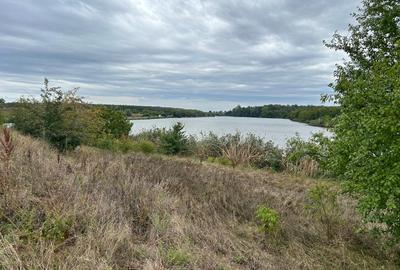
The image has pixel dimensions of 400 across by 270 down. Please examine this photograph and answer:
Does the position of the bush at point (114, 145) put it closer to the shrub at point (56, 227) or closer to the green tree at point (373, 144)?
the shrub at point (56, 227)

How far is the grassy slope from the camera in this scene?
342 centimetres

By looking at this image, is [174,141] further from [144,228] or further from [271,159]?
[144,228]

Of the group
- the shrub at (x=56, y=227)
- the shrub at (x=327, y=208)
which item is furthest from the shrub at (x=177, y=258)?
the shrub at (x=327, y=208)

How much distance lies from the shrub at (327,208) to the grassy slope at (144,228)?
0.15 metres

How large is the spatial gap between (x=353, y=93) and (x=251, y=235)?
2.50m

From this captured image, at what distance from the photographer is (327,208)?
20.8 ft

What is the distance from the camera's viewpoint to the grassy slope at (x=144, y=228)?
342 cm

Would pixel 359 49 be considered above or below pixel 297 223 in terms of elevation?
above

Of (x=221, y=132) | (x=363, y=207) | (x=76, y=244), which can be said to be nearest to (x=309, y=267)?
(x=363, y=207)

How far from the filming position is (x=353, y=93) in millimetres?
4465

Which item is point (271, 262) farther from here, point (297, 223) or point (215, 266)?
point (297, 223)

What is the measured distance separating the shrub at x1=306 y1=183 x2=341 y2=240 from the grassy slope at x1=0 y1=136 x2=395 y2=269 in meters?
0.15

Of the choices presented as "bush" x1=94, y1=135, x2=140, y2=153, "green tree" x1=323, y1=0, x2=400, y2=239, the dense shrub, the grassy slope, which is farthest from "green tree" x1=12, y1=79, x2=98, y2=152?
"green tree" x1=323, y1=0, x2=400, y2=239

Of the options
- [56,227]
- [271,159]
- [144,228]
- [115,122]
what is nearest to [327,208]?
[144,228]
